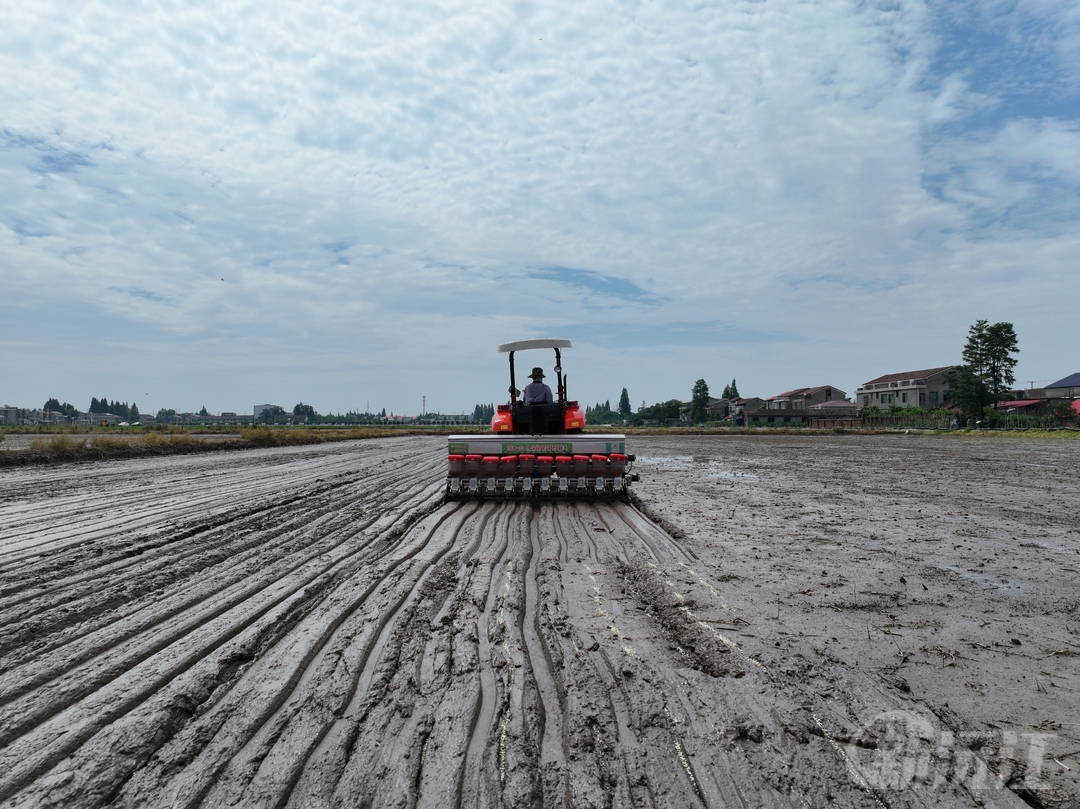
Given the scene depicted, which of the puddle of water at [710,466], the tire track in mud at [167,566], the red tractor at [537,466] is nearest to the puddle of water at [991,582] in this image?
the red tractor at [537,466]

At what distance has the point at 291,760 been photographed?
7.66 ft

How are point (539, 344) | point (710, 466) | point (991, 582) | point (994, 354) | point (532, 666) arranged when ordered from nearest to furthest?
1. point (532, 666)
2. point (991, 582)
3. point (539, 344)
4. point (710, 466)
5. point (994, 354)

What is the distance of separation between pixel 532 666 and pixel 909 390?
3215 inches

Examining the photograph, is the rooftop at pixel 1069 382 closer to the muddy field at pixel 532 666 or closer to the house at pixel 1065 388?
the house at pixel 1065 388

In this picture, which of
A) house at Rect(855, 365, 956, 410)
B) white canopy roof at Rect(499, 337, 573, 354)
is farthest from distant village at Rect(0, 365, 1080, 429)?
white canopy roof at Rect(499, 337, 573, 354)

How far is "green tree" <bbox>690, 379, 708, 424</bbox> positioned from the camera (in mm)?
86688

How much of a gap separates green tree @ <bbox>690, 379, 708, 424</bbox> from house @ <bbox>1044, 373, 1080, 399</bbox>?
42168 millimetres

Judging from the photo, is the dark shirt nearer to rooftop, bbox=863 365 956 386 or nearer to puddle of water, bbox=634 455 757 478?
puddle of water, bbox=634 455 757 478

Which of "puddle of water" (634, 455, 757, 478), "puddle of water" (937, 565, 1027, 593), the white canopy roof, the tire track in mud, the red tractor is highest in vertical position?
the white canopy roof

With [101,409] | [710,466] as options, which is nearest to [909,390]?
[710,466]

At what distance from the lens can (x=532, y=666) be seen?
3193 mm

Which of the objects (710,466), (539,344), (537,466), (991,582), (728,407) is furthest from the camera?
(728,407)

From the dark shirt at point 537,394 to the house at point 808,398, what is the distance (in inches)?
3036

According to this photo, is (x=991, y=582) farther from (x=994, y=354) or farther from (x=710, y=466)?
(x=994, y=354)
